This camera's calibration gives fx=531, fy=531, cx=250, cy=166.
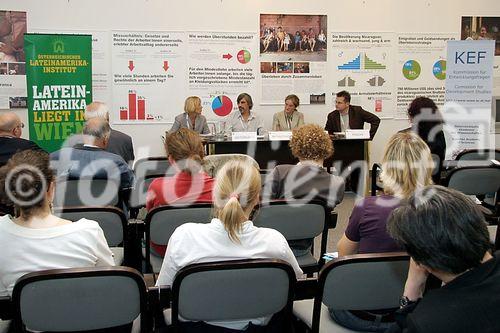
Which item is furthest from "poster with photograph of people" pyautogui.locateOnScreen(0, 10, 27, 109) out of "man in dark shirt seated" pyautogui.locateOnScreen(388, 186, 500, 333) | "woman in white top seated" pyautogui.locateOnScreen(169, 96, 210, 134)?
"man in dark shirt seated" pyautogui.locateOnScreen(388, 186, 500, 333)

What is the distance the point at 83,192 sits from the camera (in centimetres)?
354

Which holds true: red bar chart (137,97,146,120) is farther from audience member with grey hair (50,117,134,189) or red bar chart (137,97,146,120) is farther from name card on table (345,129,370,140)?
audience member with grey hair (50,117,134,189)

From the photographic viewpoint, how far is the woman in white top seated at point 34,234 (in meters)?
1.95

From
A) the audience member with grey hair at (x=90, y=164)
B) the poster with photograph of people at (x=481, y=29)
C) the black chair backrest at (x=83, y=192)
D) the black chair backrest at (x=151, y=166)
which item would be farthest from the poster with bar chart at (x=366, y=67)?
the black chair backrest at (x=83, y=192)

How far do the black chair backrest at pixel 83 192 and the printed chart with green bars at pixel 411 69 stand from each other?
585cm

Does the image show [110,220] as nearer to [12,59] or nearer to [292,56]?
[12,59]

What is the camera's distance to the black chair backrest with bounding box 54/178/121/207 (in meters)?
3.51

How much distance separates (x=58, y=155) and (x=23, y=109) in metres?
3.95

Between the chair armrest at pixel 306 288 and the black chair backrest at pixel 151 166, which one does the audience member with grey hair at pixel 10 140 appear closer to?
the black chair backrest at pixel 151 166

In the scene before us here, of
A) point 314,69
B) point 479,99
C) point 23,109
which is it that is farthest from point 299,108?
point 23,109

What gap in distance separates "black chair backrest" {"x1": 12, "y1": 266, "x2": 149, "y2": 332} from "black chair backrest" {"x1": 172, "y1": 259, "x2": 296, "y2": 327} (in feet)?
0.48

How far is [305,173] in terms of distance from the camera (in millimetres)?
3314

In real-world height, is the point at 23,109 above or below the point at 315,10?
below

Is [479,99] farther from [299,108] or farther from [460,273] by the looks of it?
[460,273]
